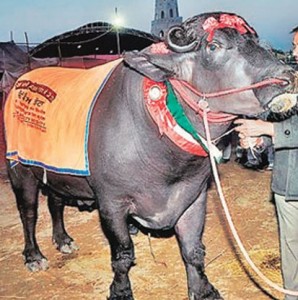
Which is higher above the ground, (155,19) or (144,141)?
(144,141)

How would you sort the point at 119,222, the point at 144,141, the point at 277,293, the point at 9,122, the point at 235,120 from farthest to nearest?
the point at 9,122
the point at 277,293
the point at 119,222
the point at 144,141
the point at 235,120

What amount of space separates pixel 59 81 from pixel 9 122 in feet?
2.27

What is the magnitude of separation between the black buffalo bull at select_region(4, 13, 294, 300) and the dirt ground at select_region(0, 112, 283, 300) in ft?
0.79

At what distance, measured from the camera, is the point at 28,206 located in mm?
4312

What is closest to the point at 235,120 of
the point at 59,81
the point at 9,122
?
the point at 59,81

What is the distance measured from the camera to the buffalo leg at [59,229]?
4.54m

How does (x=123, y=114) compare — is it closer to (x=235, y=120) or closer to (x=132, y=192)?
(x=132, y=192)

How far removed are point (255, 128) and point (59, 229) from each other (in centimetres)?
262

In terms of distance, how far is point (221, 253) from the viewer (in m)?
4.30

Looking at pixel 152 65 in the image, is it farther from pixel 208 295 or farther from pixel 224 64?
pixel 208 295

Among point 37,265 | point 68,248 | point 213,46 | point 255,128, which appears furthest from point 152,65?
point 68,248

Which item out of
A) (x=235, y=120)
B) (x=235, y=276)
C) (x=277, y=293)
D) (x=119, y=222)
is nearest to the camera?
(x=235, y=120)

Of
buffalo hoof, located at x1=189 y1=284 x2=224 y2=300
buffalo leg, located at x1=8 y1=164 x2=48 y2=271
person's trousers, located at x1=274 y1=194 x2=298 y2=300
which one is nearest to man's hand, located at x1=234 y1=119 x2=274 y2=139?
person's trousers, located at x1=274 y1=194 x2=298 y2=300

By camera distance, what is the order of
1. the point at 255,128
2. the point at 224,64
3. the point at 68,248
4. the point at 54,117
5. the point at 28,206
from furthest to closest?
the point at 68,248 < the point at 28,206 < the point at 54,117 < the point at 255,128 < the point at 224,64
